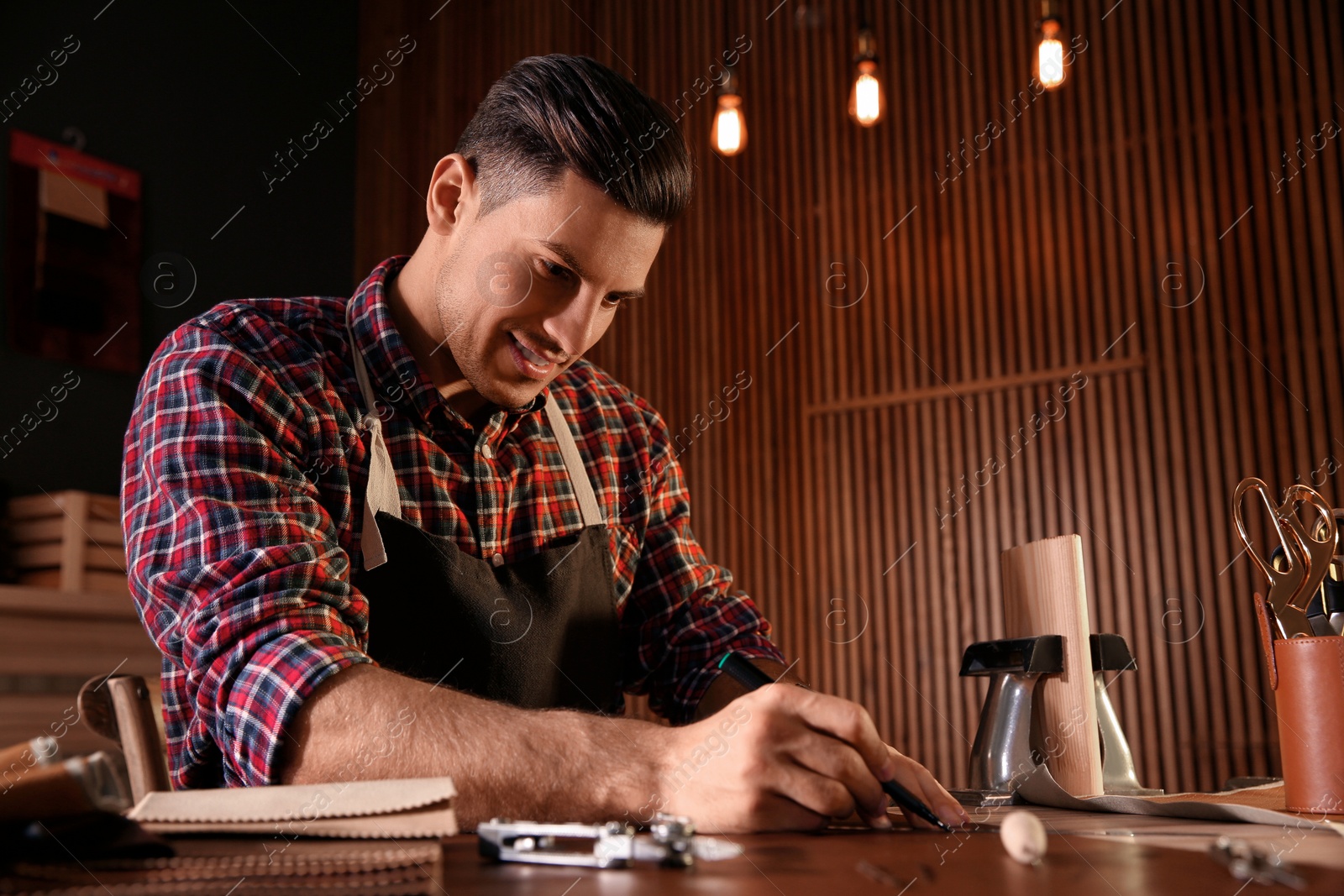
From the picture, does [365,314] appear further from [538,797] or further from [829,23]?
[829,23]

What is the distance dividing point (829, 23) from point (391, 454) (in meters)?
3.92

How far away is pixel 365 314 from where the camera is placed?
5.82 feet

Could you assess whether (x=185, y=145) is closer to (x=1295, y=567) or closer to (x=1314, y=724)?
(x=1295, y=567)

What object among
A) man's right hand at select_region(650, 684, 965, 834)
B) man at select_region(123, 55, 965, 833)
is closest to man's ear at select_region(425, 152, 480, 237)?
man at select_region(123, 55, 965, 833)

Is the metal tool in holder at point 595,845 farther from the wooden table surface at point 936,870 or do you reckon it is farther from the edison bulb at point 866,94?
the edison bulb at point 866,94

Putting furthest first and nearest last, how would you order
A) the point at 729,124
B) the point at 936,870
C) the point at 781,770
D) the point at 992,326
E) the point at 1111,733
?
the point at 992,326 < the point at 729,124 < the point at 1111,733 < the point at 781,770 < the point at 936,870

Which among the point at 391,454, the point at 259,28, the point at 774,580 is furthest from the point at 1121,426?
the point at 259,28

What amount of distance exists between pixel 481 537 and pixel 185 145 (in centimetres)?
350

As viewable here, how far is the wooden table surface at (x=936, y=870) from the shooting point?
26.7 inches

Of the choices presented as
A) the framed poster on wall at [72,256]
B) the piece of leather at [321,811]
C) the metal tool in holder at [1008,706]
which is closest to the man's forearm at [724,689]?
the metal tool in holder at [1008,706]

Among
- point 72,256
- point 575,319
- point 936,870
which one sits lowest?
point 936,870

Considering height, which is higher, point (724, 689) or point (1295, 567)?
→ point (1295, 567)

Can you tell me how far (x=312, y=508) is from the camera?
142 cm

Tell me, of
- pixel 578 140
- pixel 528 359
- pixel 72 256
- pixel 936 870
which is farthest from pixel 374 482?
pixel 72 256
